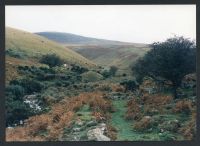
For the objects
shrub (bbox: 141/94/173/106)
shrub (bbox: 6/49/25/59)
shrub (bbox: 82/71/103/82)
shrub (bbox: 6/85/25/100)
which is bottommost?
shrub (bbox: 141/94/173/106)

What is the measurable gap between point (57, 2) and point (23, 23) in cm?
61

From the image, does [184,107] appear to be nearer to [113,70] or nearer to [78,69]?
[113,70]

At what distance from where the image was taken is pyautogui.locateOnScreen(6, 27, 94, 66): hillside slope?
8359mm

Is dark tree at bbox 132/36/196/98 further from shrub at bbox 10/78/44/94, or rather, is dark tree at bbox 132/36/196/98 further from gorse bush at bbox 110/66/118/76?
shrub at bbox 10/78/44/94

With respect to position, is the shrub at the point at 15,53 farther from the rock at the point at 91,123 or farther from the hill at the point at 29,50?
the rock at the point at 91,123

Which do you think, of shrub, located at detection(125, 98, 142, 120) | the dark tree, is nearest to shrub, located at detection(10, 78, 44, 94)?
shrub, located at detection(125, 98, 142, 120)

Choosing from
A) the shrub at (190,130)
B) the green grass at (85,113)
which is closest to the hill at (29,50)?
the green grass at (85,113)

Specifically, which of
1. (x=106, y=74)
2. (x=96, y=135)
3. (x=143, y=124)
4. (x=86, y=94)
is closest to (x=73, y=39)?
(x=106, y=74)

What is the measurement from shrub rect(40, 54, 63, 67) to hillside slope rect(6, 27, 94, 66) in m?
0.06

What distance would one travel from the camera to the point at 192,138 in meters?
8.24

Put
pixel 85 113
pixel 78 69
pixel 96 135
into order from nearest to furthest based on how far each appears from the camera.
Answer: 1. pixel 96 135
2. pixel 85 113
3. pixel 78 69

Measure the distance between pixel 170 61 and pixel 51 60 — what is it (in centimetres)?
181

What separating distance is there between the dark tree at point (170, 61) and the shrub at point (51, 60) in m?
1.14

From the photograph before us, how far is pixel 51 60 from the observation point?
8469 mm
